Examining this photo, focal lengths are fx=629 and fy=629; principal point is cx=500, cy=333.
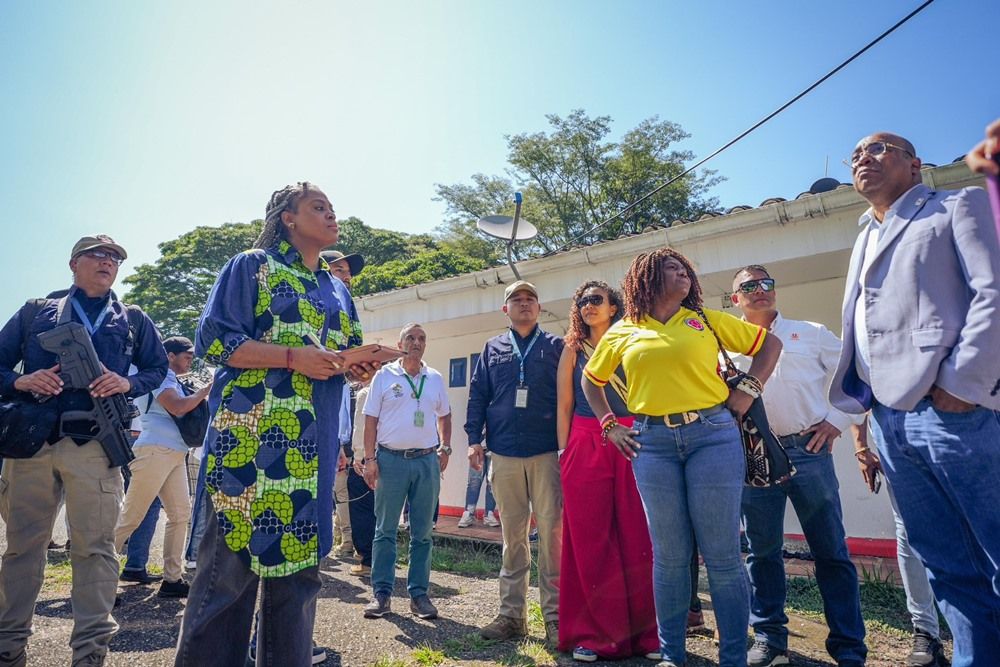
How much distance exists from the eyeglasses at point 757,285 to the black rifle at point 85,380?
12.1 feet

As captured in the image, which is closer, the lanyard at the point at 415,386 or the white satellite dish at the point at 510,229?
the lanyard at the point at 415,386

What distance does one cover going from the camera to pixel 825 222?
233 inches

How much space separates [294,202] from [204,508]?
4.04 ft

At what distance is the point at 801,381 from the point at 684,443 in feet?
3.66

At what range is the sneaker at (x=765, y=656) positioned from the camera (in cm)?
333

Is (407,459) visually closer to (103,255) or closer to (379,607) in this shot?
(379,607)

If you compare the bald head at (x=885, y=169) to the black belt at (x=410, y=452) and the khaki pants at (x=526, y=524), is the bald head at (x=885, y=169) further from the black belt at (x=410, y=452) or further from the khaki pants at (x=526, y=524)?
the black belt at (x=410, y=452)

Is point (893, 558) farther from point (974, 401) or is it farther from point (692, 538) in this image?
point (974, 401)

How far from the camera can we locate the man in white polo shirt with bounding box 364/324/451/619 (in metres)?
4.59

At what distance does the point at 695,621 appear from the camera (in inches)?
155

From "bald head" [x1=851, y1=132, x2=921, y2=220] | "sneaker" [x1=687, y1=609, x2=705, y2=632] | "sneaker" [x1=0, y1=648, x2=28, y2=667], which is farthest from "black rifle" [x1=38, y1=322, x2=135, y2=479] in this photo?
"bald head" [x1=851, y1=132, x2=921, y2=220]

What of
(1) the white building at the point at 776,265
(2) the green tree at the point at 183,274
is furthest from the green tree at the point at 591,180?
(1) the white building at the point at 776,265

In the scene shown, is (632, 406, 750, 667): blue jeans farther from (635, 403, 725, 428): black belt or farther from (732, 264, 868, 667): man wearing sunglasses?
(732, 264, 868, 667): man wearing sunglasses

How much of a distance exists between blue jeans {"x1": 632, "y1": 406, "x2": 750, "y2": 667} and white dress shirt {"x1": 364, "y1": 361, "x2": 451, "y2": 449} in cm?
239
